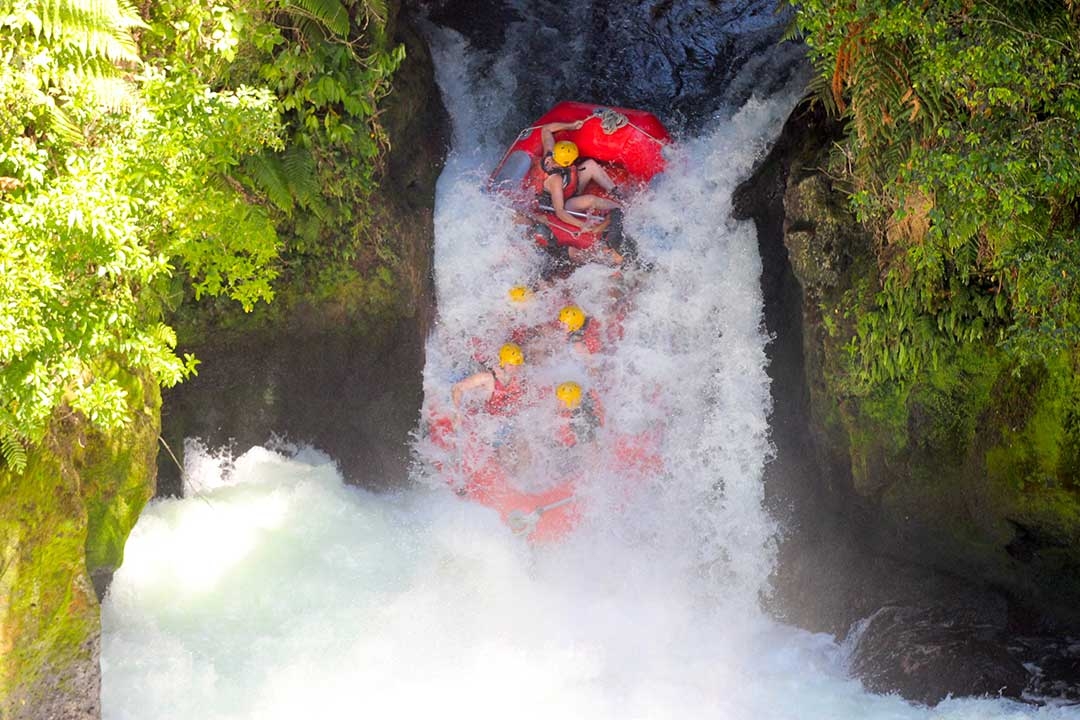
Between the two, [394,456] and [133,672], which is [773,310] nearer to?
[394,456]

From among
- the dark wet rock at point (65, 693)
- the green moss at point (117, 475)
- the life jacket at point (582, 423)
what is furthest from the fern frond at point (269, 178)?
the dark wet rock at point (65, 693)

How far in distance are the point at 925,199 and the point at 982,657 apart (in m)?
3.76

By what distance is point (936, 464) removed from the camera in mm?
8867

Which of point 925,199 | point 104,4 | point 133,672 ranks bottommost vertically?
point 133,672

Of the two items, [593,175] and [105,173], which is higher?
[105,173]

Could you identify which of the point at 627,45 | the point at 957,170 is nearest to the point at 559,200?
the point at 627,45

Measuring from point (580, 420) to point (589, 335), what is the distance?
0.86m

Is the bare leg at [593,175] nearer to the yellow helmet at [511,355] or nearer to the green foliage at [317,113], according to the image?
the yellow helmet at [511,355]

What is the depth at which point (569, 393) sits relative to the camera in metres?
10.2

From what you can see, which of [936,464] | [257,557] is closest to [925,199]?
[936,464]

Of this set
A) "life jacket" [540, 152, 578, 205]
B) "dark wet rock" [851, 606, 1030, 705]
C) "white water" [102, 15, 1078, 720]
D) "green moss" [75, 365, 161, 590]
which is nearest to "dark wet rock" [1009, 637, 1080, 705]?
"dark wet rock" [851, 606, 1030, 705]

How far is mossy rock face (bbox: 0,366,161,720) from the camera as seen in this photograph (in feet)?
23.1

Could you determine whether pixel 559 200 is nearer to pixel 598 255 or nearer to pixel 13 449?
pixel 598 255

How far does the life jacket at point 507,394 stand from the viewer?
10.5 metres
